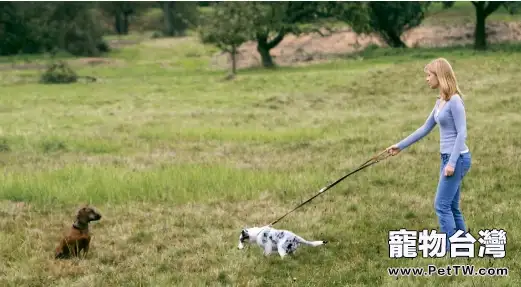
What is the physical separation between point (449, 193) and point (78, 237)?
493 cm

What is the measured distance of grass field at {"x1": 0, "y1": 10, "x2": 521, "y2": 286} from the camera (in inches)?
311

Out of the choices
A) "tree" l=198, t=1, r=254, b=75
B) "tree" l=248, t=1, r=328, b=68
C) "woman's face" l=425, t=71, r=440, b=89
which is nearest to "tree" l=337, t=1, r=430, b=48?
"tree" l=248, t=1, r=328, b=68

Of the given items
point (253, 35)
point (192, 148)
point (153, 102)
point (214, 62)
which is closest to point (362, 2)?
point (253, 35)

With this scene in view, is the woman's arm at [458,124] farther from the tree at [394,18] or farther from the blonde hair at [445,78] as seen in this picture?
the tree at [394,18]

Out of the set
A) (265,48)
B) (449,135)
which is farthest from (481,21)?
(449,135)

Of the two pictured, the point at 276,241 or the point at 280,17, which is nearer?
the point at 276,241

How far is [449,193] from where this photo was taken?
755cm

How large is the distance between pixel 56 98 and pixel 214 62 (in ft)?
75.2

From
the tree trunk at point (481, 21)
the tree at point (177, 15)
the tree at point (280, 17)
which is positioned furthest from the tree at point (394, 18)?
the tree at point (177, 15)

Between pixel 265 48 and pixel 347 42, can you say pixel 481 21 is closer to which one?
pixel 347 42

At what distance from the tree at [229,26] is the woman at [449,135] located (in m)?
34.3

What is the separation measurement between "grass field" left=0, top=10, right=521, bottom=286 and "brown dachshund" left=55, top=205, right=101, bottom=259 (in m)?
0.18

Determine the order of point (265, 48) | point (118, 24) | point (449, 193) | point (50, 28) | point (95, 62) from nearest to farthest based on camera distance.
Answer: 1. point (449, 193)
2. point (265, 48)
3. point (95, 62)
4. point (50, 28)
5. point (118, 24)

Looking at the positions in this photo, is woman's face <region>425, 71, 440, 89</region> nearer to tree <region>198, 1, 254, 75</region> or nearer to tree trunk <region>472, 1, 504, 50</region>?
tree <region>198, 1, 254, 75</region>
